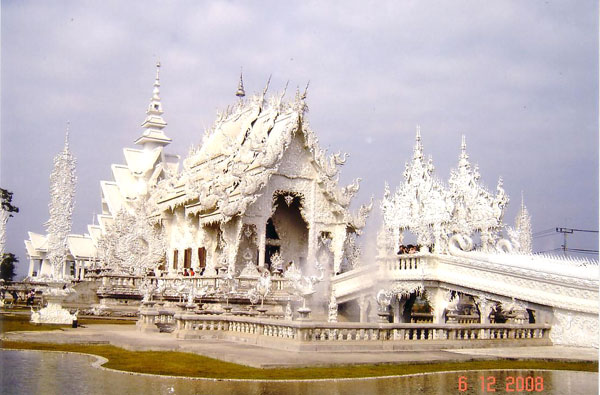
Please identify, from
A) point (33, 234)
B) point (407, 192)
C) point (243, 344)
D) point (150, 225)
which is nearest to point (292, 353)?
point (243, 344)

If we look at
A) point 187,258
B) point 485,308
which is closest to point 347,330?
point 485,308

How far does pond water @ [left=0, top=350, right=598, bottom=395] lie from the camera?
28.4 ft

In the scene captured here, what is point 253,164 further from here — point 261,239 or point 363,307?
point 363,307

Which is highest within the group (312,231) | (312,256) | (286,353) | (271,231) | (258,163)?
(258,163)

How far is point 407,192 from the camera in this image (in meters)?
25.7

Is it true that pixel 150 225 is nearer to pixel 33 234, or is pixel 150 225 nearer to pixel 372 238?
pixel 372 238

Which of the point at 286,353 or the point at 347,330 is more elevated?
the point at 347,330

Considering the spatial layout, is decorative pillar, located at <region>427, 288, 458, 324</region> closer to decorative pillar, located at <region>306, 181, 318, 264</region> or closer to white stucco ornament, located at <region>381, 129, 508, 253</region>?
white stucco ornament, located at <region>381, 129, 508, 253</region>

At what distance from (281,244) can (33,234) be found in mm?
35707

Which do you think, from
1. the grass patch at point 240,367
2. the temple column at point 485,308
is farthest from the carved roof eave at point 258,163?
the grass patch at point 240,367

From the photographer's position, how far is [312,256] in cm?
2967

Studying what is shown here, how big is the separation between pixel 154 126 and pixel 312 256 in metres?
25.2

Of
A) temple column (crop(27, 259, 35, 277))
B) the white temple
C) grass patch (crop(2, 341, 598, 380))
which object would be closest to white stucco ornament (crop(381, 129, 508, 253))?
the white temple
